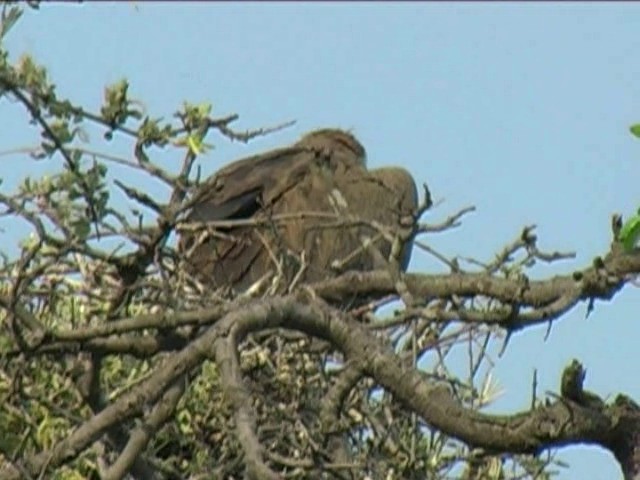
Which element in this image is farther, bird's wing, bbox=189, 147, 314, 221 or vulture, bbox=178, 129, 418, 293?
bird's wing, bbox=189, 147, 314, 221

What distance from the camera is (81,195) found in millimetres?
3998

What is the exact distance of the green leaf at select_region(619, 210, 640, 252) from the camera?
3.49 meters

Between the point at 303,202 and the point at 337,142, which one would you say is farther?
the point at 337,142

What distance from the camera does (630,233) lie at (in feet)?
11.6

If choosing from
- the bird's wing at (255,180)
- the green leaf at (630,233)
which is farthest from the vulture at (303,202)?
the green leaf at (630,233)

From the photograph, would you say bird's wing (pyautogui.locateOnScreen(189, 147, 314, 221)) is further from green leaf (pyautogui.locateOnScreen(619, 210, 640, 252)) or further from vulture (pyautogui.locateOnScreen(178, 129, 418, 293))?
green leaf (pyautogui.locateOnScreen(619, 210, 640, 252))

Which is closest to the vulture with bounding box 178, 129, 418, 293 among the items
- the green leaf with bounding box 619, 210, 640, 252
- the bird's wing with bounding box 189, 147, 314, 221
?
the bird's wing with bounding box 189, 147, 314, 221

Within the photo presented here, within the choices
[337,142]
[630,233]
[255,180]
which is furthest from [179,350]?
[337,142]

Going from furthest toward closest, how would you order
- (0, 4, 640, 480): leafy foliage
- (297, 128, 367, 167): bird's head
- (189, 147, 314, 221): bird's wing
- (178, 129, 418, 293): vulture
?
(297, 128, 367, 167): bird's head
(189, 147, 314, 221): bird's wing
(178, 129, 418, 293): vulture
(0, 4, 640, 480): leafy foliage

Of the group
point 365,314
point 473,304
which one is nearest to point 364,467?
point 473,304

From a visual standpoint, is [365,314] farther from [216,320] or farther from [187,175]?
[216,320]

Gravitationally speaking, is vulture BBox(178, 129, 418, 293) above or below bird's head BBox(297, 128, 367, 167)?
Result: below

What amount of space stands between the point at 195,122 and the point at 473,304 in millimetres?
720

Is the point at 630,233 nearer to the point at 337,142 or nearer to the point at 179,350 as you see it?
the point at 179,350
